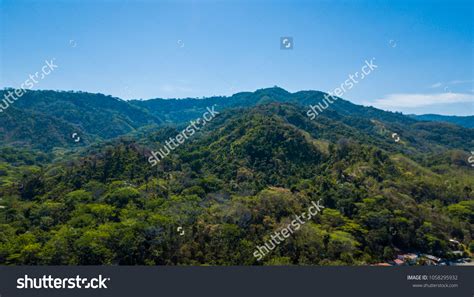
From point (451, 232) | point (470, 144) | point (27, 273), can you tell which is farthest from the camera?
point (470, 144)

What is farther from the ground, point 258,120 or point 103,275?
point 258,120

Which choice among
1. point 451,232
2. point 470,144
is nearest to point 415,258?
point 451,232

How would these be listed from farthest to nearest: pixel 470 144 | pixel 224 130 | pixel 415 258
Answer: pixel 470 144
pixel 224 130
pixel 415 258

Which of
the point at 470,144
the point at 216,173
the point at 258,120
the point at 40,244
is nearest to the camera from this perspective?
the point at 40,244

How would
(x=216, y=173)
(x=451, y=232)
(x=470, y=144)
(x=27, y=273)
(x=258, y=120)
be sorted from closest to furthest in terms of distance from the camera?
(x=27, y=273)
(x=451, y=232)
(x=216, y=173)
(x=258, y=120)
(x=470, y=144)

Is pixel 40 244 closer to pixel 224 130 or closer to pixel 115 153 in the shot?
pixel 115 153

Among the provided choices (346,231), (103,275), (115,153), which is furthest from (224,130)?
(103,275)

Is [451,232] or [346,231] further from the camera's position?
[451,232]

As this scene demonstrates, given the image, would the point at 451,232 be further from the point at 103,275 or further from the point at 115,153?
the point at 115,153

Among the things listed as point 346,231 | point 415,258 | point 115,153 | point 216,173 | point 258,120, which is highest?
point 258,120
